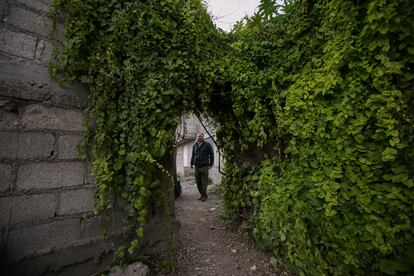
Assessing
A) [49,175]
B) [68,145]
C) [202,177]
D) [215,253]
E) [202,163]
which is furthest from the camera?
[202,177]

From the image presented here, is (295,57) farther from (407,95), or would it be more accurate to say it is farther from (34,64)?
(34,64)

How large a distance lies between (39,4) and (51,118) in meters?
1.06

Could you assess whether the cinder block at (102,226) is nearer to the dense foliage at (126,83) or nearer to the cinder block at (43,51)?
the dense foliage at (126,83)

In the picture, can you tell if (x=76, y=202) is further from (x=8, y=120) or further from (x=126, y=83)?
(x=126, y=83)

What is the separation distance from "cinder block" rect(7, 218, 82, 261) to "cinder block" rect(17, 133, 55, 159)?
602 millimetres

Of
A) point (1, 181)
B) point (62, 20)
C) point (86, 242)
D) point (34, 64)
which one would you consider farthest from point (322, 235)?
point (62, 20)

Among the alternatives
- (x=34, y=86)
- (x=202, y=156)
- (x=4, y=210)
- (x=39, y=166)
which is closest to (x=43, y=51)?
(x=34, y=86)

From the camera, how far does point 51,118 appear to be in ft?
6.77

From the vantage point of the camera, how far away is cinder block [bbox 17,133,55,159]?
74.8 inches

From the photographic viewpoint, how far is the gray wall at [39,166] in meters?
1.82

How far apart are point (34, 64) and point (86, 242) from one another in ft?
5.57

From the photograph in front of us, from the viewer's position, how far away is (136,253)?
2.43 meters

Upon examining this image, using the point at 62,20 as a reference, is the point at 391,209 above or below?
below

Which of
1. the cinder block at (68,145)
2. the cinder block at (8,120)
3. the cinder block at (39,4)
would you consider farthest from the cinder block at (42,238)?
the cinder block at (39,4)
